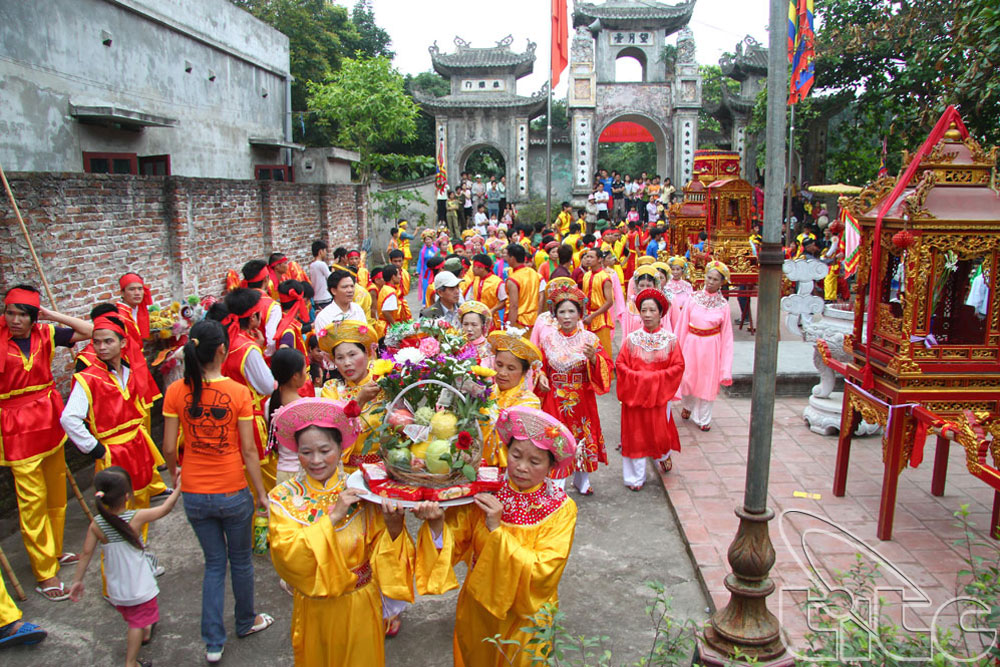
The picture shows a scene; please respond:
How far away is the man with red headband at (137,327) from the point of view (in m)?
5.28

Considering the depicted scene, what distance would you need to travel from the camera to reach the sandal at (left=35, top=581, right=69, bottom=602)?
467 cm

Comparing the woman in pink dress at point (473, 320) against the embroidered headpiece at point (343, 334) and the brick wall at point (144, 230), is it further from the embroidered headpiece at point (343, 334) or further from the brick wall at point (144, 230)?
the brick wall at point (144, 230)

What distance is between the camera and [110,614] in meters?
4.55

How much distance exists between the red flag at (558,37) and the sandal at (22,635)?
1075 centimetres

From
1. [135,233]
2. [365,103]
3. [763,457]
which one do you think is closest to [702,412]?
[763,457]

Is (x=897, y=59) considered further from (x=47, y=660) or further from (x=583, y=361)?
(x=47, y=660)

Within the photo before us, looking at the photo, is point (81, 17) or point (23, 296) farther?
point (81, 17)

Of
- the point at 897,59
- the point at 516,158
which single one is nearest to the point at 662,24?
the point at 516,158

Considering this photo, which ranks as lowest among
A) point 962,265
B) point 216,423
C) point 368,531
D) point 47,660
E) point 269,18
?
point 47,660

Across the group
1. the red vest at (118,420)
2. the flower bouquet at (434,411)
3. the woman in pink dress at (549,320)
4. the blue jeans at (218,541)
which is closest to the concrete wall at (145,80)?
the red vest at (118,420)

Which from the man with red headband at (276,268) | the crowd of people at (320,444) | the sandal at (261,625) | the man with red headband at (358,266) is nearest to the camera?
the crowd of people at (320,444)

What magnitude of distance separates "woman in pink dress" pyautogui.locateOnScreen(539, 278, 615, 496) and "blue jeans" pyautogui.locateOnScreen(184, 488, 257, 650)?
2.65 meters

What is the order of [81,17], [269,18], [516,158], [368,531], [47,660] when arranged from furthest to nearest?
1. [516,158]
2. [269,18]
3. [81,17]
4. [47,660]
5. [368,531]

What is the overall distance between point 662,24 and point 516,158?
853 cm
